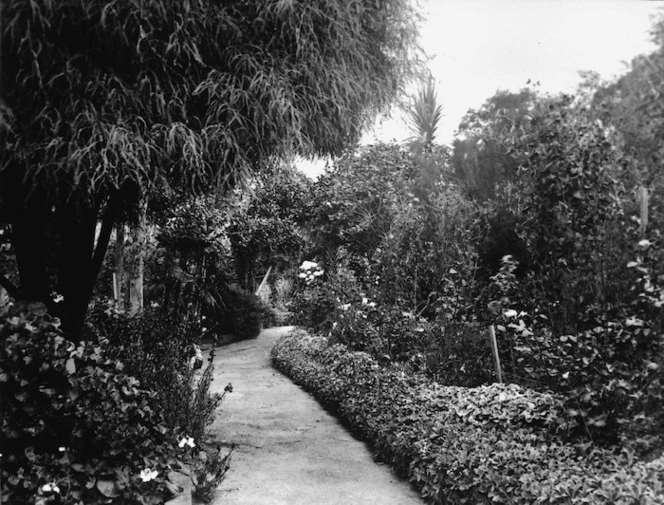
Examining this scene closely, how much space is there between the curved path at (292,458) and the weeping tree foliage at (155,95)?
189 centimetres

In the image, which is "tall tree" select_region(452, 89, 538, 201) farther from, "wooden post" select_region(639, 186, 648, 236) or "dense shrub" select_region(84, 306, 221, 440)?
"dense shrub" select_region(84, 306, 221, 440)

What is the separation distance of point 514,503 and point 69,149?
3.22 metres

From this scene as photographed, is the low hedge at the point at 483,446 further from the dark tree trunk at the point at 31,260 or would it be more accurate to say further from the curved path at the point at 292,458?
the dark tree trunk at the point at 31,260

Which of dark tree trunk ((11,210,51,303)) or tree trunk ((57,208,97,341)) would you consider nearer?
dark tree trunk ((11,210,51,303))

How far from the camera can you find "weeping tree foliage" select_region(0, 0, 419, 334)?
126 inches

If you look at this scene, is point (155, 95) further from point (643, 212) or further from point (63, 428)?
point (643, 212)

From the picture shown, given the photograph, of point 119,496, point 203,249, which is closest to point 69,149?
point 119,496

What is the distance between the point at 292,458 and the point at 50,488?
2.64 m

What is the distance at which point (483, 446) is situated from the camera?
12.4ft

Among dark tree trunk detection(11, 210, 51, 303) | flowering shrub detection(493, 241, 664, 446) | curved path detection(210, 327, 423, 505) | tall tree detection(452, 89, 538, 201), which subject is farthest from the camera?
tall tree detection(452, 89, 538, 201)

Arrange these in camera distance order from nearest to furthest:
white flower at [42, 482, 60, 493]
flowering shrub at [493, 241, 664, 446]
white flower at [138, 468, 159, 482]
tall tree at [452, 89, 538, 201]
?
white flower at [42, 482, 60, 493]
white flower at [138, 468, 159, 482]
flowering shrub at [493, 241, 664, 446]
tall tree at [452, 89, 538, 201]

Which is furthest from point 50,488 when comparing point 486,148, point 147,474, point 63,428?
point 486,148

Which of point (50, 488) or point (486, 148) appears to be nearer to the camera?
point (50, 488)

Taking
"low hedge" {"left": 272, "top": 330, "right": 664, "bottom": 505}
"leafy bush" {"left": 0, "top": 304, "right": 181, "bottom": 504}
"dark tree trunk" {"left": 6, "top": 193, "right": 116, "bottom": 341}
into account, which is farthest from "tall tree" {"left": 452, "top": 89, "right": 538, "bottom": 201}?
"leafy bush" {"left": 0, "top": 304, "right": 181, "bottom": 504}
